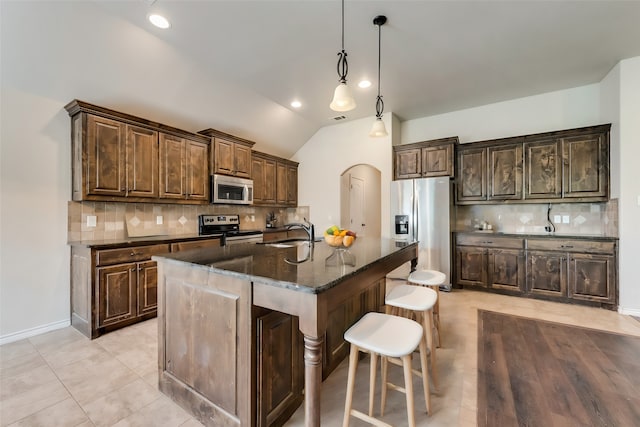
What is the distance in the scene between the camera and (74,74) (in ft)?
8.79

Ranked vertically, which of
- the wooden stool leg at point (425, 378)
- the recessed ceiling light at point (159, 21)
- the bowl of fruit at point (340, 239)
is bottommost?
the wooden stool leg at point (425, 378)

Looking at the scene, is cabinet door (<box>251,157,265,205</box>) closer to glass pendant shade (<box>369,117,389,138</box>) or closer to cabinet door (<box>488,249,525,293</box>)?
glass pendant shade (<box>369,117,389,138</box>)

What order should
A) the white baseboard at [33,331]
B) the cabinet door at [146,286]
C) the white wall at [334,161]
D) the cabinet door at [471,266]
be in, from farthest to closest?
the white wall at [334,161], the cabinet door at [471,266], the cabinet door at [146,286], the white baseboard at [33,331]

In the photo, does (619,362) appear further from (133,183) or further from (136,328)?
(133,183)

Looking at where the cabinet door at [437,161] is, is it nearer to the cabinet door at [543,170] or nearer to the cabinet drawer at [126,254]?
the cabinet door at [543,170]

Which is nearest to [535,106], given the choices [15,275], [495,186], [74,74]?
[495,186]

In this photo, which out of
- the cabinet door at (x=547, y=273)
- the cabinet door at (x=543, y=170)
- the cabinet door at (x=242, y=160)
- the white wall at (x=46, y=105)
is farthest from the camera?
the cabinet door at (x=242, y=160)

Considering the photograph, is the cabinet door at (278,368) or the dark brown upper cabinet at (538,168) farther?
the dark brown upper cabinet at (538,168)

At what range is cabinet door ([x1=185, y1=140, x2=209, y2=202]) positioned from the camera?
3742 millimetres

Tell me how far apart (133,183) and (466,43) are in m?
4.04

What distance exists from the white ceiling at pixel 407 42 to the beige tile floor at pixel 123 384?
3018 mm

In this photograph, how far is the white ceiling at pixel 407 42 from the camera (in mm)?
2361

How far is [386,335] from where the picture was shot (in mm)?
1311

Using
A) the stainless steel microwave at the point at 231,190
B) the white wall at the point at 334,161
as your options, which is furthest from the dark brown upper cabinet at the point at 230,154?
the white wall at the point at 334,161
